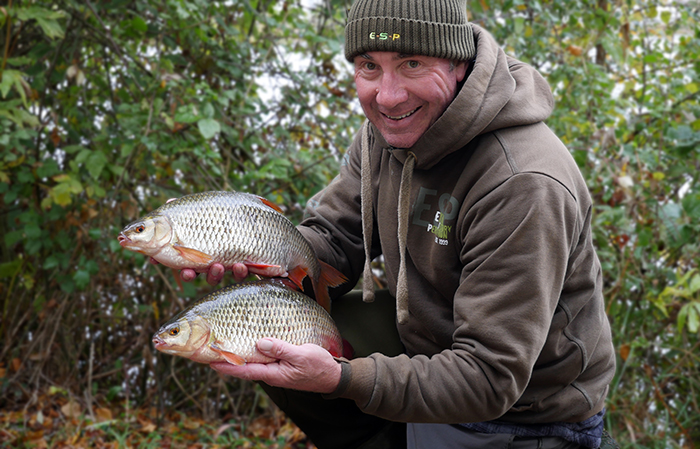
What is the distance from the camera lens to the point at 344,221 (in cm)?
238

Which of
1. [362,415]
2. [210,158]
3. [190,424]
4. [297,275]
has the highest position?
[297,275]

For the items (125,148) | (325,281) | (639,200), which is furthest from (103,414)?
(639,200)

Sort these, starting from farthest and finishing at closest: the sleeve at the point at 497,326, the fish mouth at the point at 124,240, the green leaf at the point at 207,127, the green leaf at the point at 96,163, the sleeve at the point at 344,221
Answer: the green leaf at the point at 96,163 < the green leaf at the point at 207,127 < the sleeve at the point at 344,221 < the fish mouth at the point at 124,240 < the sleeve at the point at 497,326

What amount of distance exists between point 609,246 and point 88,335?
308cm

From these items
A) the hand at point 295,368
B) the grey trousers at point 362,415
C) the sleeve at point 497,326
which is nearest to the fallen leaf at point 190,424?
the grey trousers at point 362,415

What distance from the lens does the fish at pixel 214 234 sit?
1.73 m

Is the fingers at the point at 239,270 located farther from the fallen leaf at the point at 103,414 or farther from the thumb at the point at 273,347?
the fallen leaf at the point at 103,414

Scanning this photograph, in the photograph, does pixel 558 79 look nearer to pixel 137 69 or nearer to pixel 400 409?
pixel 137 69

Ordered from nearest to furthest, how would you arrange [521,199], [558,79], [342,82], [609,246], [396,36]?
1. [521,199]
2. [396,36]
3. [609,246]
4. [558,79]
5. [342,82]

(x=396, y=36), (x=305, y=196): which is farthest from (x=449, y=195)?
(x=305, y=196)

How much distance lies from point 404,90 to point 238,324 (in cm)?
75

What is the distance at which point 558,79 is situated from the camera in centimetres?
366

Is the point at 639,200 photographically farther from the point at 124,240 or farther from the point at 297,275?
the point at 124,240

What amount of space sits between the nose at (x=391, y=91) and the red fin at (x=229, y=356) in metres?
0.76
